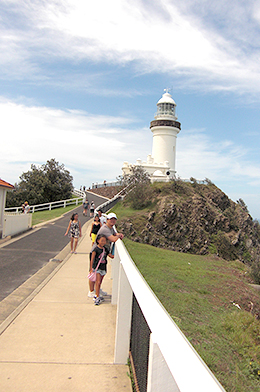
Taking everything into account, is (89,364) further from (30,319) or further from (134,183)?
(134,183)

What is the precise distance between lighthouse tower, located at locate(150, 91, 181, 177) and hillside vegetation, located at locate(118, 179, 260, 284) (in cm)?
1008

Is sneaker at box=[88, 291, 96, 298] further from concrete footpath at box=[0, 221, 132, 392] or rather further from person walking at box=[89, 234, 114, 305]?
person walking at box=[89, 234, 114, 305]

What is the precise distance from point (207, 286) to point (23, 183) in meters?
32.4

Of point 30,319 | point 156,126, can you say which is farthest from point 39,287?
point 156,126

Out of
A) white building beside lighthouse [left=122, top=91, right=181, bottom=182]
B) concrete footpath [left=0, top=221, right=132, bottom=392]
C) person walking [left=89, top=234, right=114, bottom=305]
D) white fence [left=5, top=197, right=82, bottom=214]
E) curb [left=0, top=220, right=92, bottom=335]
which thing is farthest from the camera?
white building beside lighthouse [left=122, top=91, right=181, bottom=182]

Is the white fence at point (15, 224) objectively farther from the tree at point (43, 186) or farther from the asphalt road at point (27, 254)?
the tree at point (43, 186)

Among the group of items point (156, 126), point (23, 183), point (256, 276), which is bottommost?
point (256, 276)

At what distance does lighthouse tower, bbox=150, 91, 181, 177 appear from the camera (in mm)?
54281

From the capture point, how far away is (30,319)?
527 cm

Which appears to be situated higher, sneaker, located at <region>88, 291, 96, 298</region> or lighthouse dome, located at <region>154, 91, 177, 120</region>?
lighthouse dome, located at <region>154, 91, 177, 120</region>

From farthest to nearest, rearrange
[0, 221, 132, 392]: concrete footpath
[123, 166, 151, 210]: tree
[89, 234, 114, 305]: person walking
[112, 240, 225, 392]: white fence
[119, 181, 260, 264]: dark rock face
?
1. [123, 166, 151, 210]: tree
2. [119, 181, 260, 264]: dark rock face
3. [89, 234, 114, 305]: person walking
4. [0, 221, 132, 392]: concrete footpath
5. [112, 240, 225, 392]: white fence

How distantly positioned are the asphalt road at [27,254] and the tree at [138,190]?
58.0ft

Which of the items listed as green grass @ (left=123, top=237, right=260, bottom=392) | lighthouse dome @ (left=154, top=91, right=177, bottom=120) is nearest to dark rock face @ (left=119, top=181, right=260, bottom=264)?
lighthouse dome @ (left=154, top=91, right=177, bottom=120)

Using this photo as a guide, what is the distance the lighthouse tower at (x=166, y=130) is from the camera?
54281 millimetres
